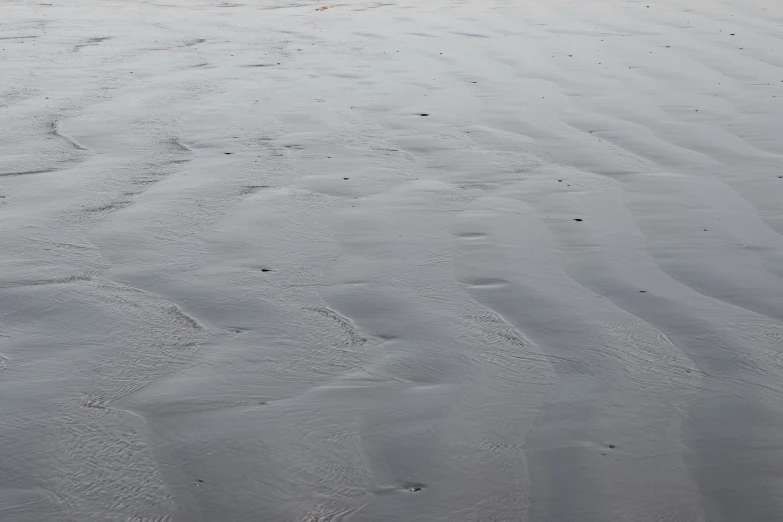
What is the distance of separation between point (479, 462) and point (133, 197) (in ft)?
6.65

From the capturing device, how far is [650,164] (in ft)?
13.2

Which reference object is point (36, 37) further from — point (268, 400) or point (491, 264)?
point (268, 400)

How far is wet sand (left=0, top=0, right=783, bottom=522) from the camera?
72.6 inches

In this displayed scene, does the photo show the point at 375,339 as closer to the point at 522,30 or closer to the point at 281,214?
the point at 281,214

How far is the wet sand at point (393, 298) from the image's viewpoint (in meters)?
1.84

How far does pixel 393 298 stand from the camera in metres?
2.68

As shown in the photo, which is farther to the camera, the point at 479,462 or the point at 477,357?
the point at 477,357

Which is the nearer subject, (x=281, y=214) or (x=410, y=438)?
(x=410, y=438)

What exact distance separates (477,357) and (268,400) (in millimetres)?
462

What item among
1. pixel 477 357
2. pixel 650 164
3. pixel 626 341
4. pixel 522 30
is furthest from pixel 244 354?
pixel 522 30

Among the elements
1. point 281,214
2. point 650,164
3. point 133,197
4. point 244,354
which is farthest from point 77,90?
point 244,354

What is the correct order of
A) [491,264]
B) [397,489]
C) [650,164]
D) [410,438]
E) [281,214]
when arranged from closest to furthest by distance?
1. [397,489]
2. [410,438]
3. [491,264]
4. [281,214]
5. [650,164]

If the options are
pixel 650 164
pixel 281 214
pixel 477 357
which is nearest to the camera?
pixel 477 357

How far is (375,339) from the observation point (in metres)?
2.42
